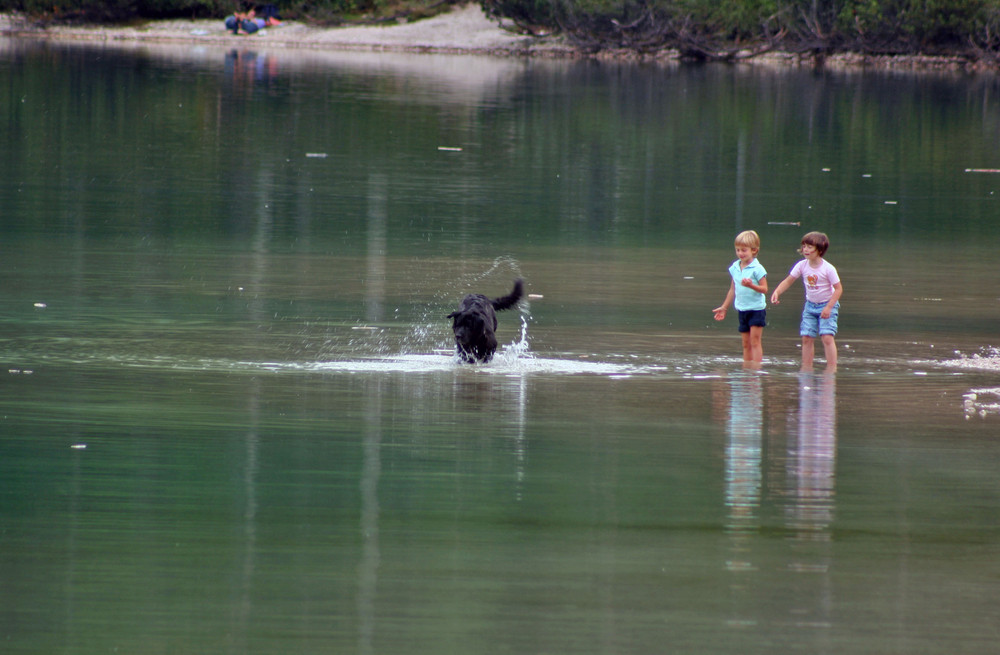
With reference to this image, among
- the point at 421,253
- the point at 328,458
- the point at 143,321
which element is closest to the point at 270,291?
the point at 143,321

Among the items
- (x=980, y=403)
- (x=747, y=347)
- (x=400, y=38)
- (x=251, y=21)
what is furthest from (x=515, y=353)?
(x=251, y=21)

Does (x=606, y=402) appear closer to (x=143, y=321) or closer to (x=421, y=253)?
(x=143, y=321)

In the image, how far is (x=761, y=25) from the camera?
66.7 meters

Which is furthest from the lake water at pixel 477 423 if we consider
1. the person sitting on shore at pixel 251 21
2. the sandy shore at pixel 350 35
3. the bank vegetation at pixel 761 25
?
the person sitting on shore at pixel 251 21

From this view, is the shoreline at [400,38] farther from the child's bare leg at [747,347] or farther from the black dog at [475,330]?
the black dog at [475,330]

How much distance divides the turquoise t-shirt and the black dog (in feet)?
5.25

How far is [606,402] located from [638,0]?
60512mm

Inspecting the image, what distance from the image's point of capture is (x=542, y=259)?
1420cm

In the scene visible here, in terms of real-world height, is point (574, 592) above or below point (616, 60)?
below

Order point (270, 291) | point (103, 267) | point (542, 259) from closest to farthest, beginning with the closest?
point (270, 291), point (103, 267), point (542, 259)

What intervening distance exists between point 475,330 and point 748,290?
1.90 meters

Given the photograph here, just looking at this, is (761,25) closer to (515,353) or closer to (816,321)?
(816,321)

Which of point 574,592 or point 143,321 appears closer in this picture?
point 574,592

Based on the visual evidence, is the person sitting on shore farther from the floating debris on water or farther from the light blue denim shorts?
the floating debris on water
